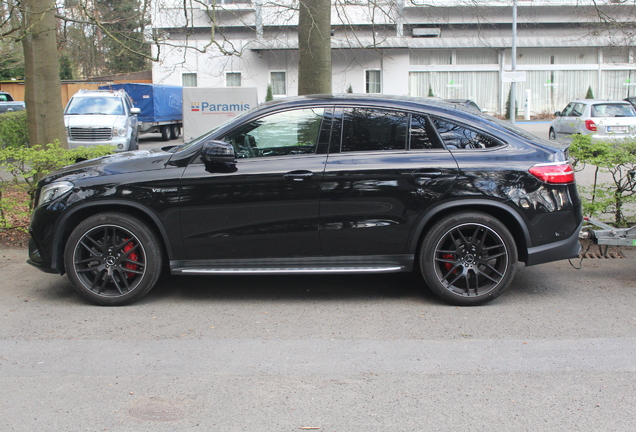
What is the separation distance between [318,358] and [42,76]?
7.07 m

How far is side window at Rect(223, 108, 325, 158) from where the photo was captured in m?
5.58

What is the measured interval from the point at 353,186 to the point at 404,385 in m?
1.96

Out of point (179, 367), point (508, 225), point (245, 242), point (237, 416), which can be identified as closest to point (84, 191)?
point (245, 242)

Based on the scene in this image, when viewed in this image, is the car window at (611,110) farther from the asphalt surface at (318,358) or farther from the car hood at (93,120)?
the asphalt surface at (318,358)

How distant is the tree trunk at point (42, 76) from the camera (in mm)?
9141

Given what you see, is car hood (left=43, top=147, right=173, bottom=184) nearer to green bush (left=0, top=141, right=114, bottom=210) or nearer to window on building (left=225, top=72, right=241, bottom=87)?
green bush (left=0, top=141, right=114, bottom=210)

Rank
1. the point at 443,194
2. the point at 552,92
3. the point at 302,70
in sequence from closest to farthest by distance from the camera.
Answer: the point at 443,194
the point at 302,70
the point at 552,92

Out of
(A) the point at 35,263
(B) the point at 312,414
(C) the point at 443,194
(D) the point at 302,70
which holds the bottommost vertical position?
(B) the point at 312,414

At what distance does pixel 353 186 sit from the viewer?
5406 millimetres

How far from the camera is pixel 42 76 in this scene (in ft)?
30.5

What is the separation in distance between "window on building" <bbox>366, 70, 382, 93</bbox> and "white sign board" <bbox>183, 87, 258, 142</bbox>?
19190 mm

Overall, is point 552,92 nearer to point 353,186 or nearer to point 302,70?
point 302,70

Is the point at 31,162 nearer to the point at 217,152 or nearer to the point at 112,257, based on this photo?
the point at 112,257

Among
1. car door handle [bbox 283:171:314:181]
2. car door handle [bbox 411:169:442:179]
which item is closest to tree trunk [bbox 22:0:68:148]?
car door handle [bbox 283:171:314:181]
